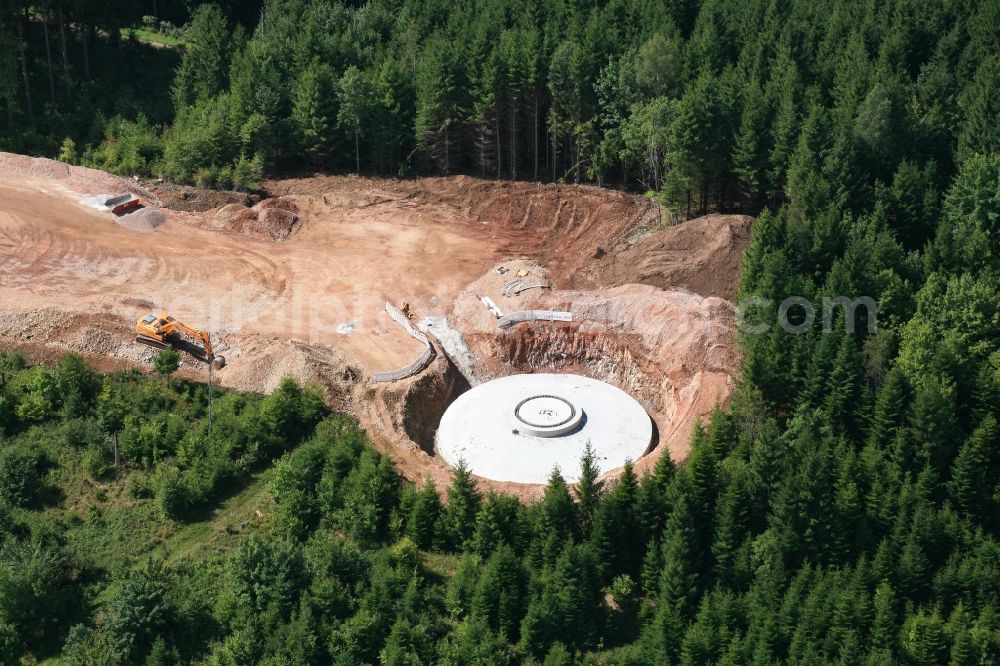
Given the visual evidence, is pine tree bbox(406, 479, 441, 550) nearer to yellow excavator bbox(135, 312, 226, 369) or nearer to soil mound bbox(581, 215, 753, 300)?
yellow excavator bbox(135, 312, 226, 369)

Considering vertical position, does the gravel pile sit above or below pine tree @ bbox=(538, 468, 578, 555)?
above

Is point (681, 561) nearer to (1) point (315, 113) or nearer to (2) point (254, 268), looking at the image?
(2) point (254, 268)

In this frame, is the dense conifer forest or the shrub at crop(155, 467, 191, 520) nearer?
the dense conifer forest

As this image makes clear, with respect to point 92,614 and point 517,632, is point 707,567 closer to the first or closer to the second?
point 517,632

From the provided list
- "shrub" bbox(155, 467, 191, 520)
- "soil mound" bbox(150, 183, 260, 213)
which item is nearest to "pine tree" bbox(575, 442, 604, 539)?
"shrub" bbox(155, 467, 191, 520)

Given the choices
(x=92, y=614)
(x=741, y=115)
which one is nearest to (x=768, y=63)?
(x=741, y=115)

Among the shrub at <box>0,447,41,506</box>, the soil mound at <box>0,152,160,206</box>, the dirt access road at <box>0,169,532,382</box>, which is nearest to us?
the shrub at <box>0,447,41,506</box>
